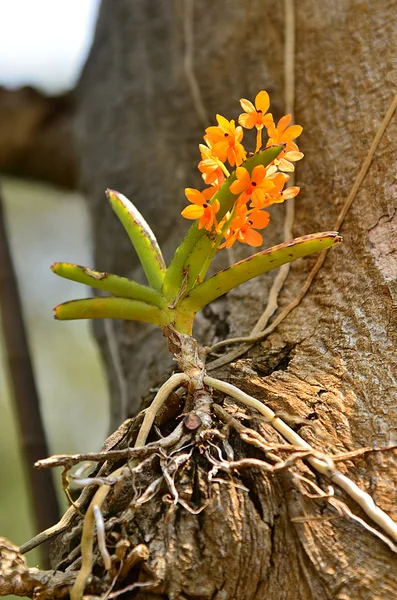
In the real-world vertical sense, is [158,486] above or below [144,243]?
below

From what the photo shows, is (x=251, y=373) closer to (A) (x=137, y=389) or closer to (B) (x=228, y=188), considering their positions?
(B) (x=228, y=188)

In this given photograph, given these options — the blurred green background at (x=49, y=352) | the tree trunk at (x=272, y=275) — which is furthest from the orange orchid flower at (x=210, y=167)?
the blurred green background at (x=49, y=352)

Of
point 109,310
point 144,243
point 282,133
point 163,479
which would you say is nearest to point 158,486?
point 163,479

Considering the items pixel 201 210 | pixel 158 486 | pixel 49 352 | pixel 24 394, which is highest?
pixel 49 352

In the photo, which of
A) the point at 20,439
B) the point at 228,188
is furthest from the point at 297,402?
Result: the point at 20,439

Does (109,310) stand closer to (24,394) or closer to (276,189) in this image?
(276,189)

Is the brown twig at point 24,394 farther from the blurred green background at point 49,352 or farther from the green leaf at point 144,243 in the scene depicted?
the blurred green background at point 49,352

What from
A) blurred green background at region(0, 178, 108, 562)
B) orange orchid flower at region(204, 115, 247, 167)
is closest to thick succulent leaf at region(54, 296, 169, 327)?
orange orchid flower at region(204, 115, 247, 167)
